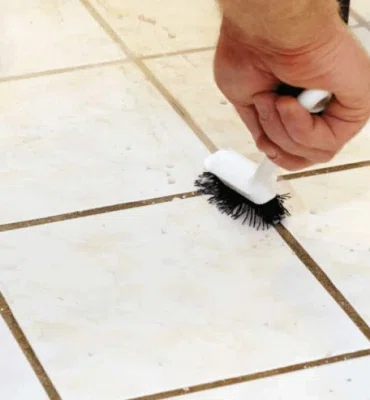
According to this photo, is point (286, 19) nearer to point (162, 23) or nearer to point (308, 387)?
point (308, 387)

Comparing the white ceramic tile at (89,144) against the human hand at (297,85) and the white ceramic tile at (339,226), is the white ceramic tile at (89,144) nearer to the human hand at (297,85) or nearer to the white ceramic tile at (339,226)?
the white ceramic tile at (339,226)

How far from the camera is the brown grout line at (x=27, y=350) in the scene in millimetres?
825

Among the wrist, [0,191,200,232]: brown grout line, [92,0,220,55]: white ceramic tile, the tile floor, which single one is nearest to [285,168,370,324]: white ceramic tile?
the tile floor

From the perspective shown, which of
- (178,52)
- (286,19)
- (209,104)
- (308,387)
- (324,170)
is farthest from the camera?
(178,52)

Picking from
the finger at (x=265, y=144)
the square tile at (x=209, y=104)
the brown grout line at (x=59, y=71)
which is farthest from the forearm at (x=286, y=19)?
the brown grout line at (x=59, y=71)

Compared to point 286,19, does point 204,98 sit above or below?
below

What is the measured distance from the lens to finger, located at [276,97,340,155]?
789 mm

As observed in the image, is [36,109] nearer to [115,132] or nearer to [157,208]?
[115,132]

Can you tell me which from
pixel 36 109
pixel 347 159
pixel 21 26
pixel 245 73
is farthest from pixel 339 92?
pixel 21 26

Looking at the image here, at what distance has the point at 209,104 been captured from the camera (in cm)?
124

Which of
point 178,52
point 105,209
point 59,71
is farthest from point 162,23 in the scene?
point 105,209

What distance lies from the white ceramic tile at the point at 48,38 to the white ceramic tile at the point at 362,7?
379mm

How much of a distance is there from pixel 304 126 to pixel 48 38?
0.69 meters

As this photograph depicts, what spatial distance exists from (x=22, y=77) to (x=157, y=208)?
13.9 inches
